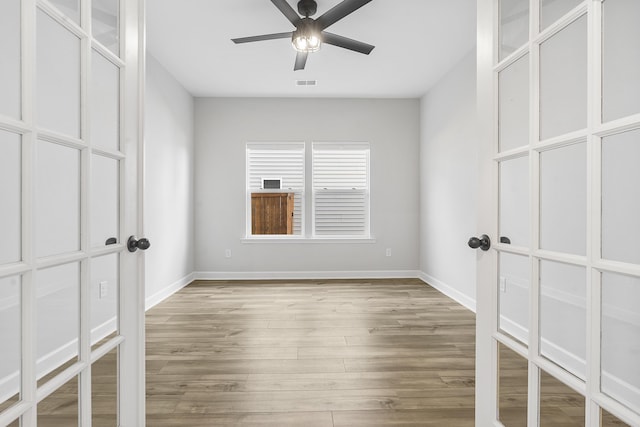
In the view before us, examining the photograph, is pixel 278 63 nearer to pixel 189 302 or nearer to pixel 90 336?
pixel 189 302

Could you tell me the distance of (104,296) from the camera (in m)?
1.21

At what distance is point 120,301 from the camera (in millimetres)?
1296

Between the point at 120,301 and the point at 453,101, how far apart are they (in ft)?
13.4

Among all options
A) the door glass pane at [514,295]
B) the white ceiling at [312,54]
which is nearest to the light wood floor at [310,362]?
the door glass pane at [514,295]

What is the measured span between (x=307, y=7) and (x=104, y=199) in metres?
2.34

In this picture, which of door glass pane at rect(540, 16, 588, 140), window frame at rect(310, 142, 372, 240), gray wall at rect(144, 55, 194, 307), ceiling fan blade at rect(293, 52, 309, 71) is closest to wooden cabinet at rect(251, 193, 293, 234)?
window frame at rect(310, 142, 372, 240)

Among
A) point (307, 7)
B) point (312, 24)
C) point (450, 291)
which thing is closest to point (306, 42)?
point (312, 24)

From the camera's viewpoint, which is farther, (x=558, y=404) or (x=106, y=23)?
(x=106, y=23)

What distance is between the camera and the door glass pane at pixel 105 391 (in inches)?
45.1

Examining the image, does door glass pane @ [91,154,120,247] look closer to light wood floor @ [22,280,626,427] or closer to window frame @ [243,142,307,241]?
light wood floor @ [22,280,626,427]

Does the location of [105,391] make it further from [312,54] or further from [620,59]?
[312,54]

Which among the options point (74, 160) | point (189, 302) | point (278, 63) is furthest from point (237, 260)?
point (74, 160)

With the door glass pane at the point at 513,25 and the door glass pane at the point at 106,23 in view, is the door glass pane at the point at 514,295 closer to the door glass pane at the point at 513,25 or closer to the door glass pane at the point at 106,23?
the door glass pane at the point at 513,25

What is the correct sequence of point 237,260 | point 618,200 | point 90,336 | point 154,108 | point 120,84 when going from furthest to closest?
1. point 237,260
2. point 154,108
3. point 120,84
4. point 90,336
5. point 618,200
